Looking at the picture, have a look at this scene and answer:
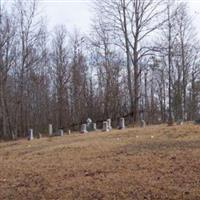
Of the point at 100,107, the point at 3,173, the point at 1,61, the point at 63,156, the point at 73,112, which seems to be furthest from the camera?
the point at 73,112

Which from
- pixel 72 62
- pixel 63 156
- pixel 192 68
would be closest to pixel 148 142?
pixel 63 156

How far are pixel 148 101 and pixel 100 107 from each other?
43.5 feet

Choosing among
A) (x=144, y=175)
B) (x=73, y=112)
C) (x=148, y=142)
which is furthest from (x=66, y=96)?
(x=144, y=175)

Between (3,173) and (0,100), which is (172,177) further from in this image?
(0,100)

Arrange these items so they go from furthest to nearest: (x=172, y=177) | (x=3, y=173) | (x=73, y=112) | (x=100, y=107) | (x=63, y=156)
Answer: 1. (x=73, y=112)
2. (x=100, y=107)
3. (x=63, y=156)
4. (x=3, y=173)
5. (x=172, y=177)

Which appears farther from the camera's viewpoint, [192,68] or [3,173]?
[192,68]

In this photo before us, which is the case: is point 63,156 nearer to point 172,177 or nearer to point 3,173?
point 3,173

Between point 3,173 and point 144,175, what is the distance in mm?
4201

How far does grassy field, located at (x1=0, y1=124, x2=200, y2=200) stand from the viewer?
9.08 m

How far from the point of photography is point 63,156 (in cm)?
1388

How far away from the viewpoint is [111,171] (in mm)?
10836

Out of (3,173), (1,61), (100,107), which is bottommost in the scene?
(3,173)

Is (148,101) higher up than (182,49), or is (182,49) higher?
(182,49)

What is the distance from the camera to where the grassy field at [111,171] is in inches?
357
